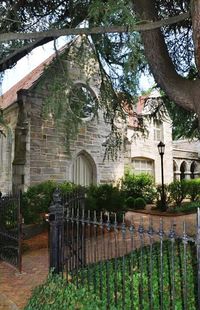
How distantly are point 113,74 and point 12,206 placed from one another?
11.8ft

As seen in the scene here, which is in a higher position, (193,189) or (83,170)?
(83,170)

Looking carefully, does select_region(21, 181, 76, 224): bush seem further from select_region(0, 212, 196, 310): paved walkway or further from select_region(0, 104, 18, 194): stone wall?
select_region(0, 104, 18, 194): stone wall

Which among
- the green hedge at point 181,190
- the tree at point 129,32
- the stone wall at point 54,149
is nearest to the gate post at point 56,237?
the tree at point 129,32

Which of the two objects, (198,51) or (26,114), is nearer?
(198,51)

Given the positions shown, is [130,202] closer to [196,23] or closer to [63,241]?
[63,241]

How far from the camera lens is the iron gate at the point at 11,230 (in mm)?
6094

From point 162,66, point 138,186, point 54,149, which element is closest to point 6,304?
point 162,66

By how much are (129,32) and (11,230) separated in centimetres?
464

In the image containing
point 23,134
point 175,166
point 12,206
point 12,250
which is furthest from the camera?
point 175,166

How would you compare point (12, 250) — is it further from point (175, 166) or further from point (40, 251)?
point (175, 166)

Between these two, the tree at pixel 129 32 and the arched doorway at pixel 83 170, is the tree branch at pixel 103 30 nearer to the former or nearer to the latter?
the tree at pixel 129 32

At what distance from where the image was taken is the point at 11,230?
6.77 m

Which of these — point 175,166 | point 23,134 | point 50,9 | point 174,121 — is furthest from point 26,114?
point 175,166

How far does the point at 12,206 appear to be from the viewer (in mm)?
7016
